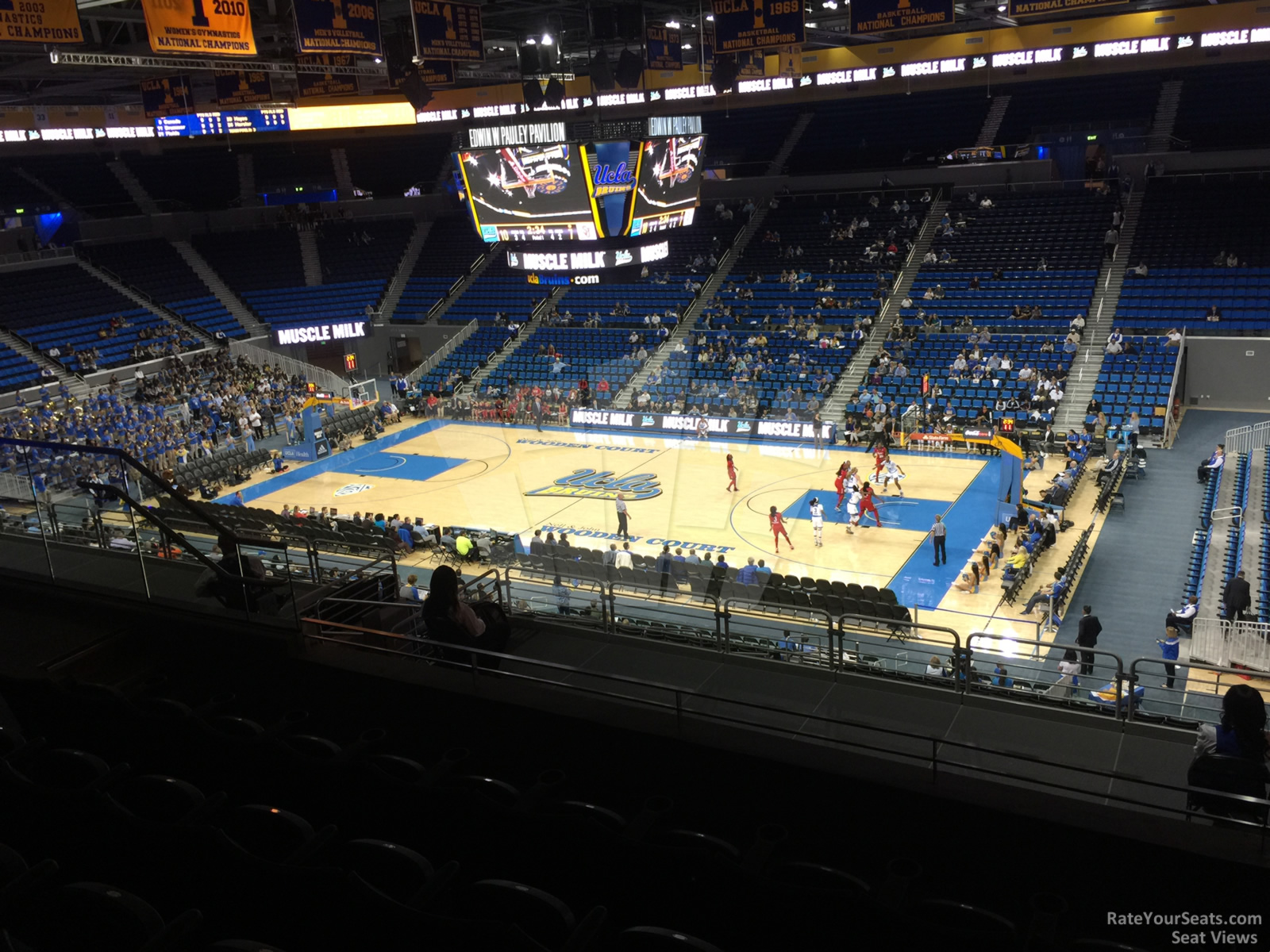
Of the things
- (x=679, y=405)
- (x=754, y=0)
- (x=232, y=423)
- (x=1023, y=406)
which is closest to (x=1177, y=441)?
(x=1023, y=406)

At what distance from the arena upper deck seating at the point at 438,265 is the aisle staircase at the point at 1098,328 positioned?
24.9 metres

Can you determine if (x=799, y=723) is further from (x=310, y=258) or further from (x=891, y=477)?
(x=310, y=258)

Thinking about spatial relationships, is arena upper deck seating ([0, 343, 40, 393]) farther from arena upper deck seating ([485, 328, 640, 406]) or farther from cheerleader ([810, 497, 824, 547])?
cheerleader ([810, 497, 824, 547])

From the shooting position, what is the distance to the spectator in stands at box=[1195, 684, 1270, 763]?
16.6 ft

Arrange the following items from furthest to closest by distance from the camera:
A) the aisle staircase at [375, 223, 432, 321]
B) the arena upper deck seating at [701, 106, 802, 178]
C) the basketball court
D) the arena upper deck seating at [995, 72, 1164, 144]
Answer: the aisle staircase at [375, 223, 432, 321] → the arena upper deck seating at [701, 106, 802, 178] → the arena upper deck seating at [995, 72, 1164, 144] → the basketball court

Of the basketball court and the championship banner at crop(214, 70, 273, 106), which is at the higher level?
the championship banner at crop(214, 70, 273, 106)

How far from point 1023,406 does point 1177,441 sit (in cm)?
385

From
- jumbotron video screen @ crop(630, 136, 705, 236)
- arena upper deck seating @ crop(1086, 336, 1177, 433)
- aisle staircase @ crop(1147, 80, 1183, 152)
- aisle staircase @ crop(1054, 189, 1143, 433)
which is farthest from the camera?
aisle staircase @ crop(1147, 80, 1183, 152)

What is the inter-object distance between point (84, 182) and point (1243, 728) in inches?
1954

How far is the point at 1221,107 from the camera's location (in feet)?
110

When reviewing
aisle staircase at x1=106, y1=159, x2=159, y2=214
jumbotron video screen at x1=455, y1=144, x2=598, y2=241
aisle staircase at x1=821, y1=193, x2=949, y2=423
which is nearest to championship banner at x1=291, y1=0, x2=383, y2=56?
jumbotron video screen at x1=455, y1=144, x2=598, y2=241

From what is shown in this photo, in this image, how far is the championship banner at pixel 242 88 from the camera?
23391mm

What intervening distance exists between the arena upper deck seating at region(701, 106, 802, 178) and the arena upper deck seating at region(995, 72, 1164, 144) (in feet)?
30.5

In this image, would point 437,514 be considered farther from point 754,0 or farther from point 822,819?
point 822,819
